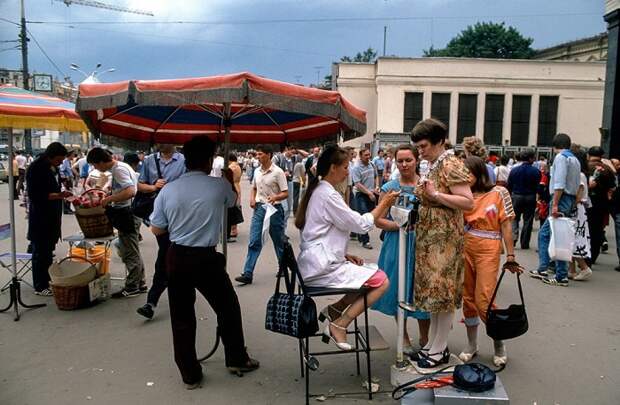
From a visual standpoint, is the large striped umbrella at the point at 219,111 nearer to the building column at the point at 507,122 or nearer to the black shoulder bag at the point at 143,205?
the black shoulder bag at the point at 143,205

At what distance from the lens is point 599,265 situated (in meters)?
8.77

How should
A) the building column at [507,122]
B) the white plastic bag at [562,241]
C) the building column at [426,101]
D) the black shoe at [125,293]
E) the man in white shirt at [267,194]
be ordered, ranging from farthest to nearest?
the building column at [507,122] → the building column at [426,101] → the man in white shirt at [267,194] → the white plastic bag at [562,241] → the black shoe at [125,293]

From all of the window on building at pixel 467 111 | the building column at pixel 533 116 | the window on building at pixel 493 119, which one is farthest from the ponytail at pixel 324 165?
the building column at pixel 533 116

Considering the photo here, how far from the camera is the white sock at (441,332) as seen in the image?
4.11m

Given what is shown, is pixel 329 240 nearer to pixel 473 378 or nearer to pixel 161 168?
pixel 473 378

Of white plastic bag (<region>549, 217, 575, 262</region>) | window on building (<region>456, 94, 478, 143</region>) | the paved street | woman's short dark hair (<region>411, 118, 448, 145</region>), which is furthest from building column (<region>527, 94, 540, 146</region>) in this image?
woman's short dark hair (<region>411, 118, 448, 145</region>)

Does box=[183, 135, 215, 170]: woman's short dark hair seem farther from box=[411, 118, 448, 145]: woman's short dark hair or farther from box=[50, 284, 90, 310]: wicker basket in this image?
box=[50, 284, 90, 310]: wicker basket

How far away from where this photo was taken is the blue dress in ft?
13.5

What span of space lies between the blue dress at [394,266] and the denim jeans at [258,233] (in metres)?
2.75

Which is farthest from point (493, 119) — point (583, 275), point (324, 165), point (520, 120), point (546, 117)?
point (324, 165)

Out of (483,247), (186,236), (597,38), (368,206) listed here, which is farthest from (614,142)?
(597,38)

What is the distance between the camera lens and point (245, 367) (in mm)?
4312

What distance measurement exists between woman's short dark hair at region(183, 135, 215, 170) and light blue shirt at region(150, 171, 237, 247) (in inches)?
2.6

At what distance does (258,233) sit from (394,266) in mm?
3446
